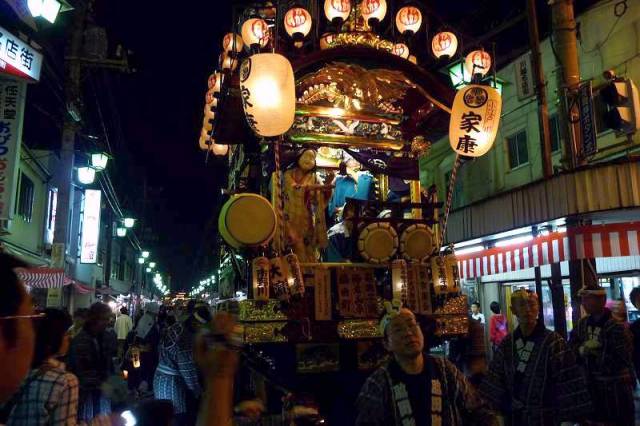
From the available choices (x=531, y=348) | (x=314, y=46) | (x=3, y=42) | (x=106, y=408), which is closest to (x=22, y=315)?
(x=531, y=348)

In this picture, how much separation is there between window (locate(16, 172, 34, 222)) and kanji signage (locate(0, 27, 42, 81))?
28.7ft

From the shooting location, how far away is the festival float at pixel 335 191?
6.73 metres

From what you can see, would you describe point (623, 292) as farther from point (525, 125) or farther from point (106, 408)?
point (106, 408)

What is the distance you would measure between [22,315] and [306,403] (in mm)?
4642

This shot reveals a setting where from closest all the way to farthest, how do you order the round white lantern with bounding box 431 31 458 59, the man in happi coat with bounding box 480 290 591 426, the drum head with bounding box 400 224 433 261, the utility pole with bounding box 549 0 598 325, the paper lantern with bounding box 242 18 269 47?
the man in happi coat with bounding box 480 290 591 426
the drum head with bounding box 400 224 433 261
the paper lantern with bounding box 242 18 269 47
the round white lantern with bounding box 431 31 458 59
the utility pole with bounding box 549 0 598 325

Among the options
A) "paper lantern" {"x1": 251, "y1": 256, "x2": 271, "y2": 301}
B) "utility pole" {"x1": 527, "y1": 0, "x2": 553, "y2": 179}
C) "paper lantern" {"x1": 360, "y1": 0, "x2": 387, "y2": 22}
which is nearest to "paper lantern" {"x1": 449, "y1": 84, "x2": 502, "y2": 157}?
"paper lantern" {"x1": 360, "y1": 0, "x2": 387, "y2": 22}

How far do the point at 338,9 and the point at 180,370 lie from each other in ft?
23.5

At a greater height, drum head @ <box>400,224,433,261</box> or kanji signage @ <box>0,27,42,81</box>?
kanji signage @ <box>0,27,42,81</box>

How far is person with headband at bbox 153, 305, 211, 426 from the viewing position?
647 centimetres

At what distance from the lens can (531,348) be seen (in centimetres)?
490

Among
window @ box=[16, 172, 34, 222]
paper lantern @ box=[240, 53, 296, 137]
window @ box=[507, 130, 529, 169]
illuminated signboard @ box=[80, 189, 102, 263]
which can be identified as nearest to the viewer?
paper lantern @ box=[240, 53, 296, 137]

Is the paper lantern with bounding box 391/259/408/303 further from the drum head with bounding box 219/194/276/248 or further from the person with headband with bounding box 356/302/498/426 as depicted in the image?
the person with headband with bounding box 356/302/498/426

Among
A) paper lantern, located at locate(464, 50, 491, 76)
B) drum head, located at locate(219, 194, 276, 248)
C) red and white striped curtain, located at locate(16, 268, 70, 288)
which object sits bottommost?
red and white striped curtain, located at locate(16, 268, 70, 288)

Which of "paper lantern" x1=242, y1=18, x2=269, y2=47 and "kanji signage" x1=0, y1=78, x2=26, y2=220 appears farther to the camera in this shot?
"kanji signage" x1=0, y1=78, x2=26, y2=220
